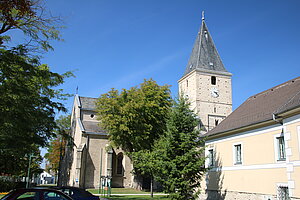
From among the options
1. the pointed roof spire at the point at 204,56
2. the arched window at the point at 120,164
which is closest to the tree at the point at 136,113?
the arched window at the point at 120,164

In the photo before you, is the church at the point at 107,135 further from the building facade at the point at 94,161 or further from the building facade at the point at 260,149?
the building facade at the point at 260,149

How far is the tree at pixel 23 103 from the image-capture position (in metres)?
9.75

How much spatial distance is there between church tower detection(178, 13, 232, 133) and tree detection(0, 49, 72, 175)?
35901mm

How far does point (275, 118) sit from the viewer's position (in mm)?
15961

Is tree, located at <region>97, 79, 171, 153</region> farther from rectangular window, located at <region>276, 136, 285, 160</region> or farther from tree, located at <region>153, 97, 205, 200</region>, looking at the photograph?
rectangular window, located at <region>276, 136, 285, 160</region>

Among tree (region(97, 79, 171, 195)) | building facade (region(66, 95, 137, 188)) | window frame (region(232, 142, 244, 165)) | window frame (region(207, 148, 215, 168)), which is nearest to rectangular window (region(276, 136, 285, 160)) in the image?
window frame (region(232, 142, 244, 165))

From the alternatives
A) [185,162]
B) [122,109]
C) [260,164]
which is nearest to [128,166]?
[122,109]

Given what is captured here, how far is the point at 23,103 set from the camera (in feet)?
34.7

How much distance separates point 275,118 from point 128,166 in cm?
2993

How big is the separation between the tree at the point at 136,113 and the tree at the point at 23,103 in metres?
21.2

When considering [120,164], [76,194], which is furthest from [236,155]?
[120,164]

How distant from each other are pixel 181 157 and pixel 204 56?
3486 centimetres

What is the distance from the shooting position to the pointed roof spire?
164ft

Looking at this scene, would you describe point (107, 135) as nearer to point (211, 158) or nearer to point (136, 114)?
point (136, 114)
